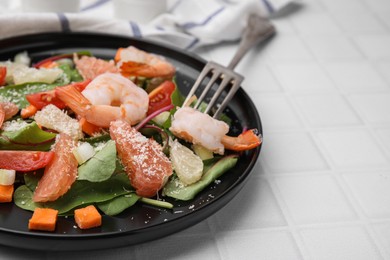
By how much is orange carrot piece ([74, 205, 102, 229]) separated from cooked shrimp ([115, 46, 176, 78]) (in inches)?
25.1

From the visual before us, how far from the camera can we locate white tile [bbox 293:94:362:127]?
6.90ft

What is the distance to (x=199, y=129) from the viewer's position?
1637 millimetres

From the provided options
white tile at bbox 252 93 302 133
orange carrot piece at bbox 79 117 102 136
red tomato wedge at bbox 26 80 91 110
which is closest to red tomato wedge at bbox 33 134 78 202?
orange carrot piece at bbox 79 117 102 136

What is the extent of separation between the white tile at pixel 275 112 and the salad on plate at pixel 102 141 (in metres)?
0.29

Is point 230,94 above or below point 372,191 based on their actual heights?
above

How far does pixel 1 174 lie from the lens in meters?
1.45

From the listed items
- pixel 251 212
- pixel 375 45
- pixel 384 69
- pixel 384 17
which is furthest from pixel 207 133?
pixel 384 17

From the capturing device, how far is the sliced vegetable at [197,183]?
152cm

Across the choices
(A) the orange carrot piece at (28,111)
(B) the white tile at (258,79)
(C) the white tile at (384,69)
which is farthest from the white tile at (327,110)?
(A) the orange carrot piece at (28,111)

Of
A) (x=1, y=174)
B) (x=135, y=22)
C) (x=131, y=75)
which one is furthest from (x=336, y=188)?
(x=135, y=22)

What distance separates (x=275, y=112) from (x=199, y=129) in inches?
22.9

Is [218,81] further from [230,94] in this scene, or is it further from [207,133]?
[207,133]

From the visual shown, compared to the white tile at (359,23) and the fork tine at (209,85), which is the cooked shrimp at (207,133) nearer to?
the fork tine at (209,85)

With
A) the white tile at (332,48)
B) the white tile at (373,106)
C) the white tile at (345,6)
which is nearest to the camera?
the white tile at (373,106)
